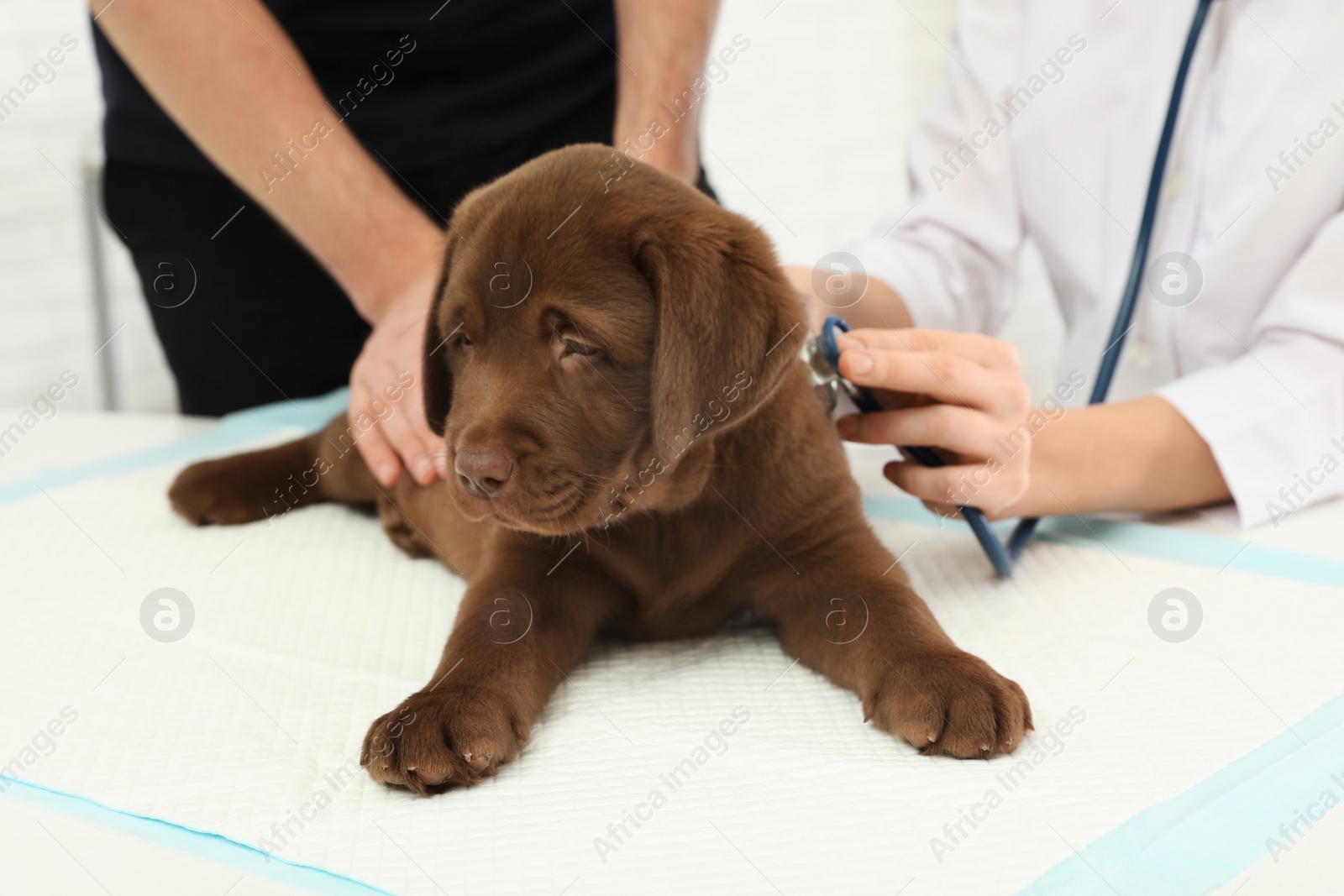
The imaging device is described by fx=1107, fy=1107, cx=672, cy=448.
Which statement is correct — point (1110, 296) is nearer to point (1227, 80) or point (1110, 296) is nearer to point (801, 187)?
point (1227, 80)

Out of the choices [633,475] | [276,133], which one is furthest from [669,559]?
[276,133]

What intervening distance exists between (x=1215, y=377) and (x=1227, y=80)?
0.54 meters

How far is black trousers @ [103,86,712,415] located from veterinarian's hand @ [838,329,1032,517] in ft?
3.53

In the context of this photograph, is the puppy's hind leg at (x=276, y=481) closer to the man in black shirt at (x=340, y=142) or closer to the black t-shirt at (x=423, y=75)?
the man in black shirt at (x=340, y=142)

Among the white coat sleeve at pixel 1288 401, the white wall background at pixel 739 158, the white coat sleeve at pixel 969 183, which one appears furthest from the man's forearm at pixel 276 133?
the white wall background at pixel 739 158

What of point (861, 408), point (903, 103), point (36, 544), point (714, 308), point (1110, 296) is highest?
point (714, 308)

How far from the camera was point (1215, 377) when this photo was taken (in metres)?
1.74

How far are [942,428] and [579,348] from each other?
1.65ft

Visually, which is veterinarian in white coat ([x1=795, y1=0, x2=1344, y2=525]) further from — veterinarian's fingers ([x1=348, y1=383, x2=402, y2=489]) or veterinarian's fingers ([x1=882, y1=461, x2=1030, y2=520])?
veterinarian's fingers ([x1=348, y1=383, x2=402, y2=489])

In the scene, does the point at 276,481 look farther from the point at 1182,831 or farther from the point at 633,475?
the point at 1182,831

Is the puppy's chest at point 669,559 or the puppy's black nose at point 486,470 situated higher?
the puppy's black nose at point 486,470

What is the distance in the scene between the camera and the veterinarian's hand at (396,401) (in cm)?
172

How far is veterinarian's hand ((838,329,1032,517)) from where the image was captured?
1.40 m

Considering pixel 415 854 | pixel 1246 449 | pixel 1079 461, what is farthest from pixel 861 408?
pixel 415 854
